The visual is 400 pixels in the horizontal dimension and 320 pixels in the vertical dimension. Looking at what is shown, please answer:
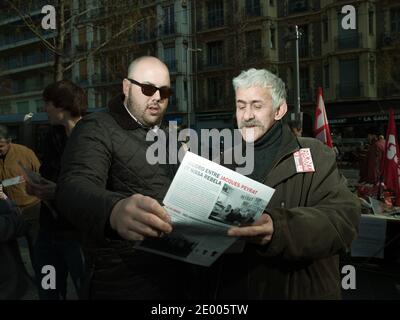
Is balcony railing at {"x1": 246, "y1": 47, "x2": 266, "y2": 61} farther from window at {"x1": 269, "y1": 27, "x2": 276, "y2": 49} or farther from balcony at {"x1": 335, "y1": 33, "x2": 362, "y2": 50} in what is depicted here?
balcony at {"x1": 335, "y1": 33, "x2": 362, "y2": 50}

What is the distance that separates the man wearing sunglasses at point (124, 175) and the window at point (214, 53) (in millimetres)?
31944

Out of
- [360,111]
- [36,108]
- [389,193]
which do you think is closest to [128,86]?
[389,193]

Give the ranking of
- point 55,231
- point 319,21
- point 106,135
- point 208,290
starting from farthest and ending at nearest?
point 319,21 < point 55,231 < point 208,290 < point 106,135

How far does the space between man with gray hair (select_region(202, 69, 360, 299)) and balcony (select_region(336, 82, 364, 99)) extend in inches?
1068

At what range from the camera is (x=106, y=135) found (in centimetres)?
178

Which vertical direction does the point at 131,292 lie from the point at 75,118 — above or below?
below

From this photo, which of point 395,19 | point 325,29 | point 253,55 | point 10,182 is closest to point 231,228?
point 10,182

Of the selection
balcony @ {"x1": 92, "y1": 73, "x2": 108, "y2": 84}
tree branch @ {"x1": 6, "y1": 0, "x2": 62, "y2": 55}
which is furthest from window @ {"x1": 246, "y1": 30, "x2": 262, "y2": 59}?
tree branch @ {"x1": 6, "y1": 0, "x2": 62, "y2": 55}

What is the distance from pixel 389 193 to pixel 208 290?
367cm

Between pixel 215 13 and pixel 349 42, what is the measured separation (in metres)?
9.66

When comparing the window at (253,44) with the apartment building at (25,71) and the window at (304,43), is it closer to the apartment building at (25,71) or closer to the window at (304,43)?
the window at (304,43)

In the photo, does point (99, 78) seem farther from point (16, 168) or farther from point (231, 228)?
point (231, 228)

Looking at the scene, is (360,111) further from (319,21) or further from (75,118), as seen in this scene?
(75,118)
